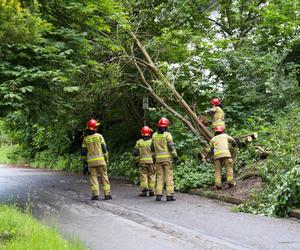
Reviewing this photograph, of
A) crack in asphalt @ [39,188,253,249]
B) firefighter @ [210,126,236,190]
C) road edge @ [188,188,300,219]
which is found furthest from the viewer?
firefighter @ [210,126,236,190]

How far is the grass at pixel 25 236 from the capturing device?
605 centimetres

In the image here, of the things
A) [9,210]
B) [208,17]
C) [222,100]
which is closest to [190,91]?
[222,100]

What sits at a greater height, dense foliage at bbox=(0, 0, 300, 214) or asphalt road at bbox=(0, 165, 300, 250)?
dense foliage at bbox=(0, 0, 300, 214)

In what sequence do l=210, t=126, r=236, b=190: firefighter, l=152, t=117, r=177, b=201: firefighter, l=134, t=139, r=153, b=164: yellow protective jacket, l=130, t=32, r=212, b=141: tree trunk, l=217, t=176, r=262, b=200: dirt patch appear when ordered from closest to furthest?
l=217, t=176, r=262, b=200: dirt patch → l=152, t=117, r=177, b=201: firefighter → l=210, t=126, r=236, b=190: firefighter → l=134, t=139, r=153, b=164: yellow protective jacket → l=130, t=32, r=212, b=141: tree trunk

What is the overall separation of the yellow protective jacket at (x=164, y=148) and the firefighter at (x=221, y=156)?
50.4 inches

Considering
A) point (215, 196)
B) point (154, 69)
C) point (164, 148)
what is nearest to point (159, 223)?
point (215, 196)

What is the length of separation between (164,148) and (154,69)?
16.3 ft

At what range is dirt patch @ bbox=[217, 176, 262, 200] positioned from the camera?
11484mm

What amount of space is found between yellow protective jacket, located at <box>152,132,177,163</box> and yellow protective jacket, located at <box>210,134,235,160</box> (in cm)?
126

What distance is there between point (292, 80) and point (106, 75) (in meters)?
6.80

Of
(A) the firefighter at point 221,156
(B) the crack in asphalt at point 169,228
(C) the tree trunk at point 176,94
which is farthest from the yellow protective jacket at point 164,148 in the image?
(C) the tree trunk at point 176,94

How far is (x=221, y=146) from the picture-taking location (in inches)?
500

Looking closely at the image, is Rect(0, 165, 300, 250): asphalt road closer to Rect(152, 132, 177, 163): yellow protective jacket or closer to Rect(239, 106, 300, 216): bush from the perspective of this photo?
Rect(239, 106, 300, 216): bush

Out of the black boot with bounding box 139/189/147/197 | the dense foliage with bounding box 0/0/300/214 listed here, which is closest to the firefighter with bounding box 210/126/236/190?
the dense foliage with bounding box 0/0/300/214
